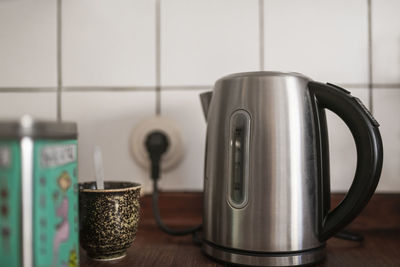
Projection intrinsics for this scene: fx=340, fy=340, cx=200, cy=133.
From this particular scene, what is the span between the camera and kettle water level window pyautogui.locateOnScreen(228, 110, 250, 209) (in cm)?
44

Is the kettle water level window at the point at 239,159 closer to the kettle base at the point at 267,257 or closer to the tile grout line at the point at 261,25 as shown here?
the kettle base at the point at 267,257

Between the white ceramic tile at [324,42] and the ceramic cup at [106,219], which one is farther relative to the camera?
the white ceramic tile at [324,42]

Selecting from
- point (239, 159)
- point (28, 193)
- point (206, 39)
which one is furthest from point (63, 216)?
point (206, 39)

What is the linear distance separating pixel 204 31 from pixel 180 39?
0.16 feet

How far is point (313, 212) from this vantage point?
0.44 metres

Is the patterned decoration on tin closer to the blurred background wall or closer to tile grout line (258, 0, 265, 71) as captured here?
the blurred background wall

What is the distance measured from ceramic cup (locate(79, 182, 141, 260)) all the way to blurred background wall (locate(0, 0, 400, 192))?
21cm

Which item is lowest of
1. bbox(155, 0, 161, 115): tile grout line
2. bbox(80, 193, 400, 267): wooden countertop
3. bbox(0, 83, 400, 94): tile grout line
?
bbox(80, 193, 400, 267): wooden countertop

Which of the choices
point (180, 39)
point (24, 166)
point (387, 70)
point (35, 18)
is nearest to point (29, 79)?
point (35, 18)

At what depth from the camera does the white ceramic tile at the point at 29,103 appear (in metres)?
0.67

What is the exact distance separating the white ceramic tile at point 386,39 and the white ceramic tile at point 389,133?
3 cm

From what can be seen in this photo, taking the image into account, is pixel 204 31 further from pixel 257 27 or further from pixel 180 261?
pixel 180 261

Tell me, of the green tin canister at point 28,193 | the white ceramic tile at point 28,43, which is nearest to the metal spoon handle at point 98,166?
the green tin canister at point 28,193

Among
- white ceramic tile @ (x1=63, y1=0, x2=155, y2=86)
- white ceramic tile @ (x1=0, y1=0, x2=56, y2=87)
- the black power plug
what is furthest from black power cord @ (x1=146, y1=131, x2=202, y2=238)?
white ceramic tile @ (x1=0, y1=0, x2=56, y2=87)
